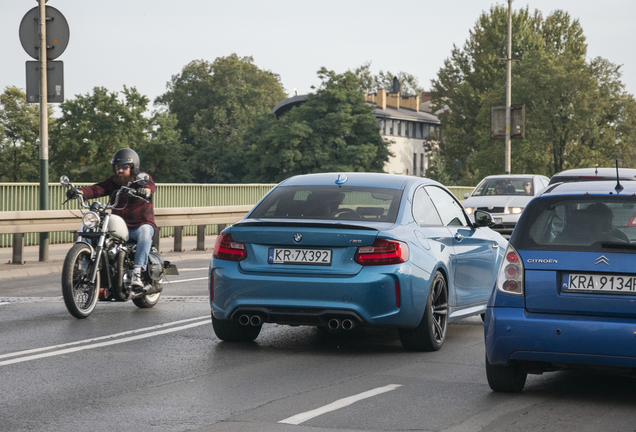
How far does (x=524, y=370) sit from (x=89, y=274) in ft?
16.5

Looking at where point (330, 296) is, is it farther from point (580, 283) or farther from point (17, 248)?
point (17, 248)

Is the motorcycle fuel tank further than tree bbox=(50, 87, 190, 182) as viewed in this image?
No

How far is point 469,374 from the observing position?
22.8ft

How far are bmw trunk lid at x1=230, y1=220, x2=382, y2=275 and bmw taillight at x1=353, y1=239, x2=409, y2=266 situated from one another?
4 centimetres

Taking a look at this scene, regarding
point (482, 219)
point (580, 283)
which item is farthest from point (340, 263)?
point (482, 219)

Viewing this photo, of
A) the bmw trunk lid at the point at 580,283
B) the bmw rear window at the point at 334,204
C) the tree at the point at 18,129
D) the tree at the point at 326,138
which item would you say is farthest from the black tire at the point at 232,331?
the tree at the point at 18,129

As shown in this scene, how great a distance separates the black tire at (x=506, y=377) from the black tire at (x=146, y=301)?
17.5 ft

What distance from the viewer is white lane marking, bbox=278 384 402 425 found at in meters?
5.41

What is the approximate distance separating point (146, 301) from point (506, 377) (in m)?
5.50

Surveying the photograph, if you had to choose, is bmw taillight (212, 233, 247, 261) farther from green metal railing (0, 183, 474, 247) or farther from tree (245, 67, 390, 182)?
tree (245, 67, 390, 182)

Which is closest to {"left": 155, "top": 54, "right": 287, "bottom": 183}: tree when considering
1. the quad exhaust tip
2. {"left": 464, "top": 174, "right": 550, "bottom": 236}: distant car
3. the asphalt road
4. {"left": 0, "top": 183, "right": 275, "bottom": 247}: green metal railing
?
{"left": 0, "top": 183, "right": 275, "bottom": 247}: green metal railing

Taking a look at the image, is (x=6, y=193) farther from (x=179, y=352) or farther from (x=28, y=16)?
(x=179, y=352)

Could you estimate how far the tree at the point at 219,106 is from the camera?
93.0m

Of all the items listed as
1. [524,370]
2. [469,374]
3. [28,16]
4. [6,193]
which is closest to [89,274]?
[469,374]
